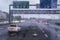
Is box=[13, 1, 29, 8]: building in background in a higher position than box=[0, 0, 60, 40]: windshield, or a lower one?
higher

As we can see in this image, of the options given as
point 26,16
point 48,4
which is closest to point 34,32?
point 26,16

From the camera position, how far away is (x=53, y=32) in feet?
9.95

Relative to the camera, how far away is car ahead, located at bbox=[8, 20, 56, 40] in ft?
9.41

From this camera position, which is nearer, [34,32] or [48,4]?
Answer: [48,4]

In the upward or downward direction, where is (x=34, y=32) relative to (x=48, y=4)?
downward

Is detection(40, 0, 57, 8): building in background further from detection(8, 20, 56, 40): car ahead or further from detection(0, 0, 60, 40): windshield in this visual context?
detection(8, 20, 56, 40): car ahead

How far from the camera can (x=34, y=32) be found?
294 cm

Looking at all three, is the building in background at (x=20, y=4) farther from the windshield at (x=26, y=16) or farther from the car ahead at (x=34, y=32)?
the car ahead at (x=34, y=32)

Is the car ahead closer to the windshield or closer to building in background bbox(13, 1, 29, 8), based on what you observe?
the windshield

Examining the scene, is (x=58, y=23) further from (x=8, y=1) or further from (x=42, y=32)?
(x=8, y=1)

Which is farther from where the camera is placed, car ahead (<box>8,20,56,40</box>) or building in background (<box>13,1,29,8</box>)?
car ahead (<box>8,20,56,40</box>)

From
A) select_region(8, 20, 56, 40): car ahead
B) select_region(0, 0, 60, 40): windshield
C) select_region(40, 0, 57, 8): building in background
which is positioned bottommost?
select_region(8, 20, 56, 40): car ahead

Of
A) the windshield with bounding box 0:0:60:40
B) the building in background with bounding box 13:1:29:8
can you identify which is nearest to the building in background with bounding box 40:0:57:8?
the windshield with bounding box 0:0:60:40

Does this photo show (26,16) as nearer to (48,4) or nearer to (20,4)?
(20,4)
